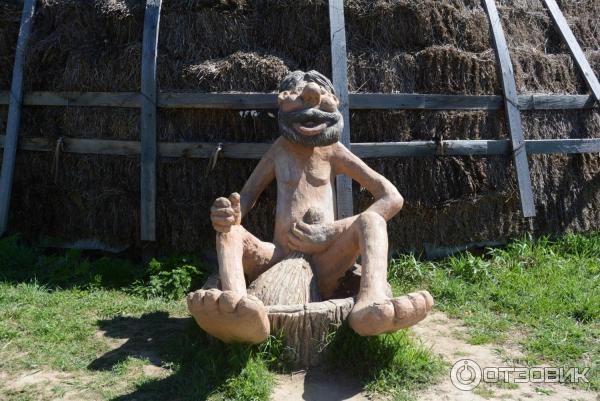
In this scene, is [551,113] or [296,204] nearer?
[296,204]

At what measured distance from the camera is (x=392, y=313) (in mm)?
3064

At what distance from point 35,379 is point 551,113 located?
5161 millimetres

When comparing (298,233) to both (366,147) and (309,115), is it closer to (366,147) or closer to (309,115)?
(309,115)

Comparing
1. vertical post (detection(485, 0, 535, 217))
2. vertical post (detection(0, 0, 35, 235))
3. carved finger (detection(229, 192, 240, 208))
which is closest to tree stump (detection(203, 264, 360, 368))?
Answer: carved finger (detection(229, 192, 240, 208))

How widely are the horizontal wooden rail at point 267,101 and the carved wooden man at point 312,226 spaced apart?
1.21m

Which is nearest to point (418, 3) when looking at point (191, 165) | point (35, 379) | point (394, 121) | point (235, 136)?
point (394, 121)

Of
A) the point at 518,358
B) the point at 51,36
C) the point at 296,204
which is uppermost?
the point at 51,36

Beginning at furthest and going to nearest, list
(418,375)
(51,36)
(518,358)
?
(51,36) → (518,358) → (418,375)

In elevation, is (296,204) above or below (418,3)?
below

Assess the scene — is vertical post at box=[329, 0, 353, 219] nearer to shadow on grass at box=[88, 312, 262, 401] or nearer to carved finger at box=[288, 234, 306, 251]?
carved finger at box=[288, 234, 306, 251]

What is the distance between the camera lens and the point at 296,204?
13.1ft

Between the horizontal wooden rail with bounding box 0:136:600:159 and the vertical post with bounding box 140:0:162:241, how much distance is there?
12cm

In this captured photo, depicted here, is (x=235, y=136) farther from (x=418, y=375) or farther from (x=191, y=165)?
(x=418, y=375)

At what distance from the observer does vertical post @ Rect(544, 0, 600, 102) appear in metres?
6.05
